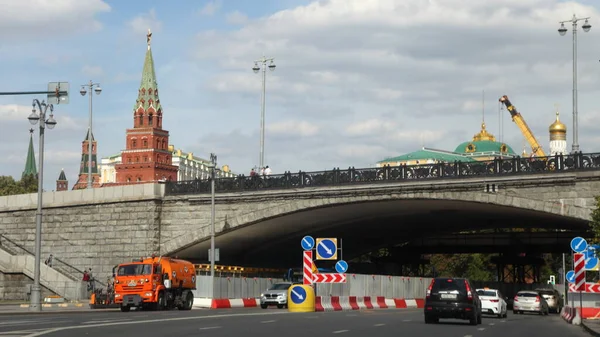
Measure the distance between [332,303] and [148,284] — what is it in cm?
911

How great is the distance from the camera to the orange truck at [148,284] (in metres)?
42.5

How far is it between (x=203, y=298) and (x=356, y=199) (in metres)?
12.5

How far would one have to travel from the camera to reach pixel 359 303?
5169cm

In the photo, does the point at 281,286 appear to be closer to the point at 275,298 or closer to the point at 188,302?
the point at 275,298

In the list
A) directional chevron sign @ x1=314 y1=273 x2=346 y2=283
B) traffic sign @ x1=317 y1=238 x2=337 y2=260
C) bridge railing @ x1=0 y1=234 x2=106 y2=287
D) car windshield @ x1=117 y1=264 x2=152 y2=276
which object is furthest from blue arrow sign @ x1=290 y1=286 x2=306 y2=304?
bridge railing @ x1=0 y1=234 x2=106 y2=287

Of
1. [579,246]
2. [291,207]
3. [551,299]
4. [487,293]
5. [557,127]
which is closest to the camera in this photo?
[579,246]

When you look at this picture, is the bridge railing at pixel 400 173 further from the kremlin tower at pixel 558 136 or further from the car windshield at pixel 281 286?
the kremlin tower at pixel 558 136

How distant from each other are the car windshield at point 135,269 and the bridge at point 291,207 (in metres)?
19.2

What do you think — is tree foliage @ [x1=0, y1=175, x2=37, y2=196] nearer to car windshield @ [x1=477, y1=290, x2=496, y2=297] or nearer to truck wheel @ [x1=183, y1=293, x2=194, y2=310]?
truck wheel @ [x1=183, y1=293, x2=194, y2=310]

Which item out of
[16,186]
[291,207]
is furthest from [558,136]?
[291,207]

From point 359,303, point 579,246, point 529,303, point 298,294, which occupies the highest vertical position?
point 579,246

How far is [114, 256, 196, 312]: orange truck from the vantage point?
139 feet

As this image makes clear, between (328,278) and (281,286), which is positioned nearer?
(328,278)

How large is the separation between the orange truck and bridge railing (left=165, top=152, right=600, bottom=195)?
1772 centimetres
